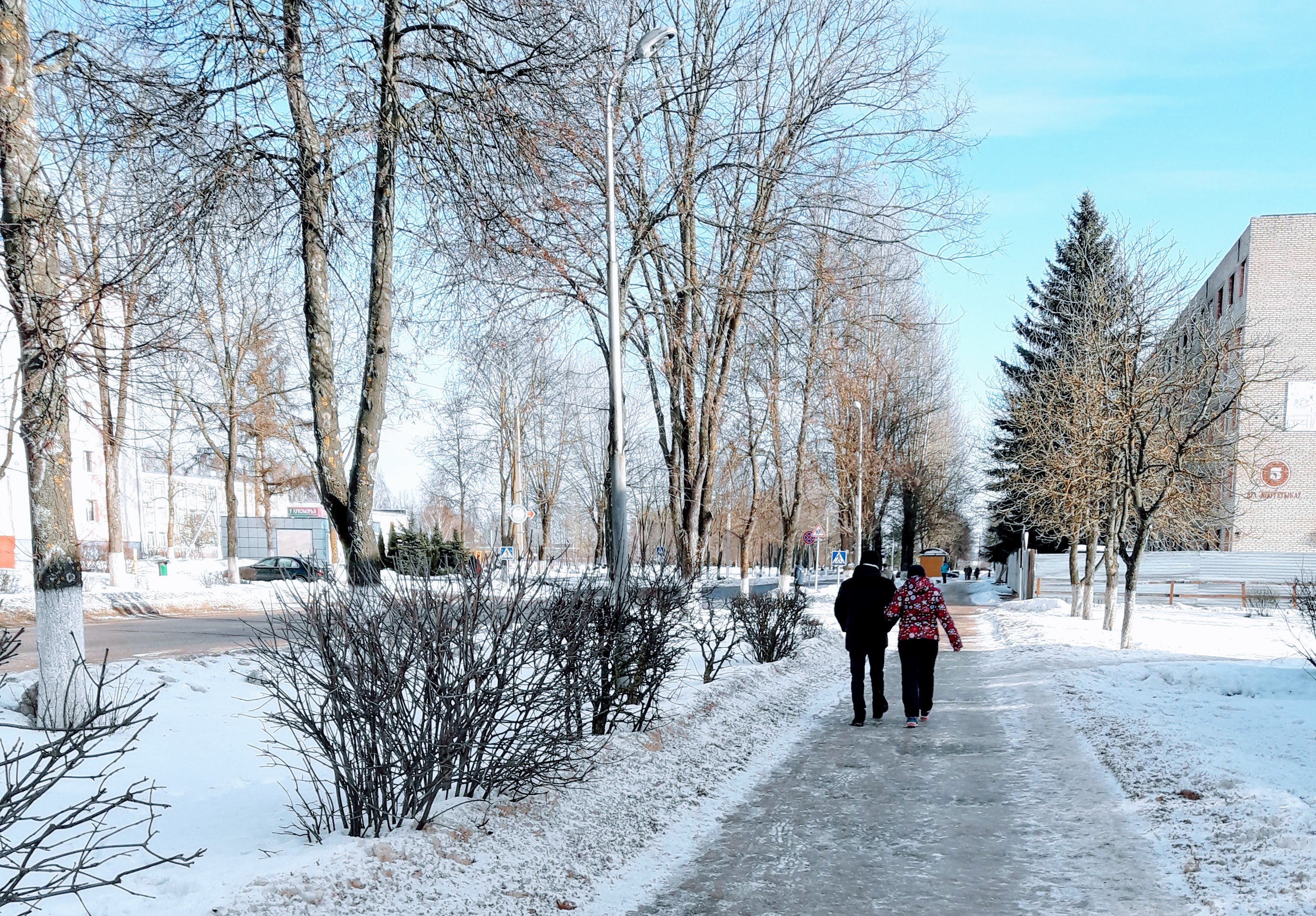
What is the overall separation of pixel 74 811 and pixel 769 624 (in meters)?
13.1

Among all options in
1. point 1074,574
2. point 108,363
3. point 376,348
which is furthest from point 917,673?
point 1074,574

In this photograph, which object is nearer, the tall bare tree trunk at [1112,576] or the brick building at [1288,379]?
the tall bare tree trunk at [1112,576]

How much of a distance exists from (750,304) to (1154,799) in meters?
12.3

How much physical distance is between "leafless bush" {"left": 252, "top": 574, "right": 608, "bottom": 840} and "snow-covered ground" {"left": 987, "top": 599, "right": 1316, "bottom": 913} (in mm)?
3713

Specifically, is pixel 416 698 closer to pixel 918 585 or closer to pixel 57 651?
pixel 57 651

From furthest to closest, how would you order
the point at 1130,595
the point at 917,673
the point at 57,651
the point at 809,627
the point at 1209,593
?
the point at 1209,593
the point at 809,627
the point at 1130,595
the point at 917,673
the point at 57,651

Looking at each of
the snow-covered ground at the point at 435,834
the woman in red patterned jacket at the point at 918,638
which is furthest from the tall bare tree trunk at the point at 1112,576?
the snow-covered ground at the point at 435,834

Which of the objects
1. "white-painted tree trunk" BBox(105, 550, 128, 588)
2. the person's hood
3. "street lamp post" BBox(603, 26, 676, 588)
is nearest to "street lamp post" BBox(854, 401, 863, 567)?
"street lamp post" BBox(603, 26, 676, 588)

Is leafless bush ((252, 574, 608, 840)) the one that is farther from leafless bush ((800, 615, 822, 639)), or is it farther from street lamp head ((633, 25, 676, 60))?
leafless bush ((800, 615, 822, 639))

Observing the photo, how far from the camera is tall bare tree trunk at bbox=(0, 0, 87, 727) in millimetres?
7938

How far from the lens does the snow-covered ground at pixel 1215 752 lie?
510 centimetres

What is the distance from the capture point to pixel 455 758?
17.7ft

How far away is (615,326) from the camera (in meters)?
13.1

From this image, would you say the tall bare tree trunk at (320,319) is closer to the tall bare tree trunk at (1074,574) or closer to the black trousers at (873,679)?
the black trousers at (873,679)
